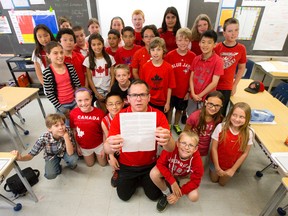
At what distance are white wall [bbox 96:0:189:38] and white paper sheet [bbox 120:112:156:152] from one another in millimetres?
3007

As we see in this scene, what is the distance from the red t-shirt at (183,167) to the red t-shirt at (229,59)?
Answer: 1217 millimetres

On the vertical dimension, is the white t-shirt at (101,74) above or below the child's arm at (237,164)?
above

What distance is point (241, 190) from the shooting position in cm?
211

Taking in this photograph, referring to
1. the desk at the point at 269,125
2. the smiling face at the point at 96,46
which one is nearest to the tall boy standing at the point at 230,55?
the desk at the point at 269,125

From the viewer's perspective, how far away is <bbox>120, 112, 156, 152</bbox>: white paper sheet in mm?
1250

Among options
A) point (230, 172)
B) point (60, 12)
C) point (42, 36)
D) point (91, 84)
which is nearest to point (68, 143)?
point (91, 84)

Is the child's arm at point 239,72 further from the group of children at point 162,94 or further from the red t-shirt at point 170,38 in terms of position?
A: the red t-shirt at point 170,38

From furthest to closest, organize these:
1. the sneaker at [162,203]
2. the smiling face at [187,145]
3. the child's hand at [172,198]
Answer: the sneaker at [162,203] < the child's hand at [172,198] < the smiling face at [187,145]

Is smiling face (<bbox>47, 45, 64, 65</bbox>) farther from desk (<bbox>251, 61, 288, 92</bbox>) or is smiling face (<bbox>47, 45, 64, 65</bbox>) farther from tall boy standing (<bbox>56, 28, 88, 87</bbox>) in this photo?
desk (<bbox>251, 61, 288, 92</bbox>)

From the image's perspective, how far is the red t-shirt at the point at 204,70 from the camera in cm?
220

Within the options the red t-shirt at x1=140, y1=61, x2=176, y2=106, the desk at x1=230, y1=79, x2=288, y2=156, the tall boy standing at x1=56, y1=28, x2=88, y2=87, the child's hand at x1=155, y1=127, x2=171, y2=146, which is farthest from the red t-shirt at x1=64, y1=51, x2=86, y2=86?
the desk at x1=230, y1=79, x2=288, y2=156

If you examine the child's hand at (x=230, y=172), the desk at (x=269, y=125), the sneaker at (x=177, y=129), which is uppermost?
the desk at (x=269, y=125)

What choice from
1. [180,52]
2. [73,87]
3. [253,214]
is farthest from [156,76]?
[253,214]

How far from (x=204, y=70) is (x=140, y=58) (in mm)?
868
